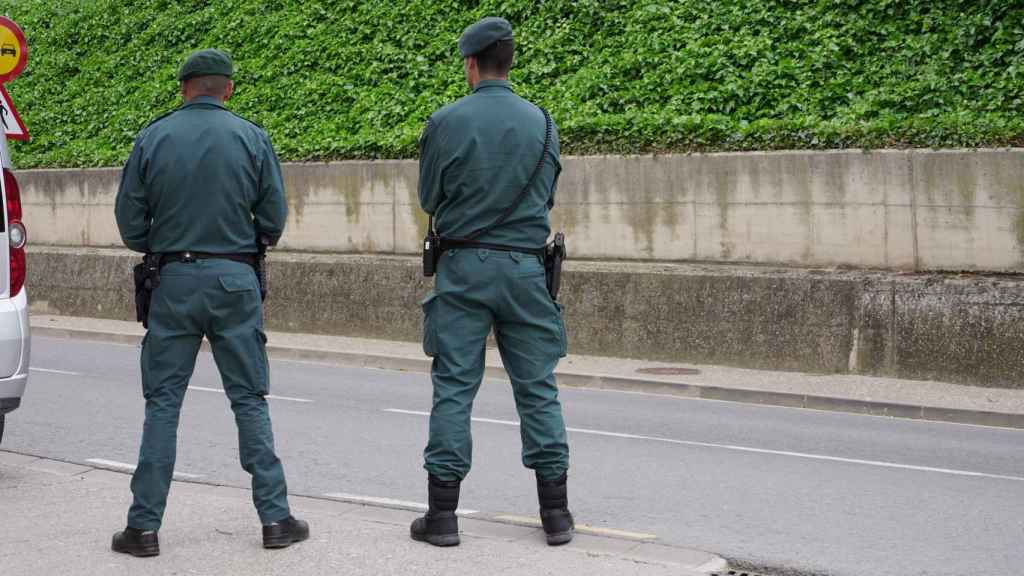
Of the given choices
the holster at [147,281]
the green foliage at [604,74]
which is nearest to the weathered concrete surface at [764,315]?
the green foliage at [604,74]

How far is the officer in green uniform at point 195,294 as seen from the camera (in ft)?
19.2

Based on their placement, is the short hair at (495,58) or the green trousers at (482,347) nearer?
the green trousers at (482,347)

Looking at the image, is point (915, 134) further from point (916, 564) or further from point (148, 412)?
point (148, 412)

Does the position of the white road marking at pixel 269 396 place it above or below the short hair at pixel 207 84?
below

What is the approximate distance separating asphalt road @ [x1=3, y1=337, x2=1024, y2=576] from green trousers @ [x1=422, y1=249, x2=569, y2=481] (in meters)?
1.09

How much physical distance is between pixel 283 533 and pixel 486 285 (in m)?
1.32

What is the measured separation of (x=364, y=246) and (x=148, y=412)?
11.7m

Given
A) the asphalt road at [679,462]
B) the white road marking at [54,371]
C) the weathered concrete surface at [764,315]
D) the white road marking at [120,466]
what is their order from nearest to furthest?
1. the asphalt road at [679,462]
2. the white road marking at [120,466]
3. the weathered concrete surface at [764,315]
4. the white road marking at [54,371]

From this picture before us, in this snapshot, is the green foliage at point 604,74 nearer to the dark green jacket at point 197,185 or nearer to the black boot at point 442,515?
the black boot at point 442,515

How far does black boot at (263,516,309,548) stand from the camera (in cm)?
585

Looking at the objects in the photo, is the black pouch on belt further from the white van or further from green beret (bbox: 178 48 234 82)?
the white van

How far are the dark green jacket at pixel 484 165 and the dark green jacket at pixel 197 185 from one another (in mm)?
686

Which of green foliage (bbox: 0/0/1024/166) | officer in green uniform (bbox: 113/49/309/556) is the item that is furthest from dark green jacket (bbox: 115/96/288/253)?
Result: green foliage (bbox: 0/0/1024/166)

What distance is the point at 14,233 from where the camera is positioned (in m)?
7.76
